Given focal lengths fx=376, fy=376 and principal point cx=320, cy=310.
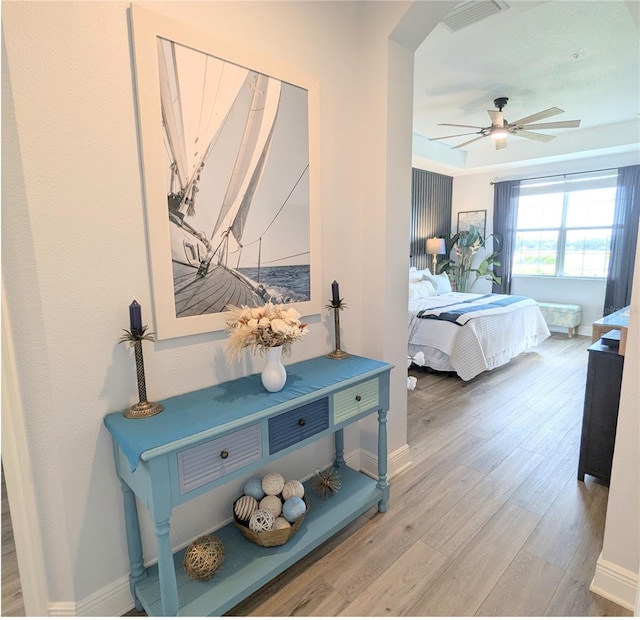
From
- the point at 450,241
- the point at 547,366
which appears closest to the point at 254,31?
the point at 547,366

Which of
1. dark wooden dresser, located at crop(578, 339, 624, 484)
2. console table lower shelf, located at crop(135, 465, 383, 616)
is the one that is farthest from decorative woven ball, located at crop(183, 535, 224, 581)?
dark wooden dresser, located at crop(578, 339, 624, 484)

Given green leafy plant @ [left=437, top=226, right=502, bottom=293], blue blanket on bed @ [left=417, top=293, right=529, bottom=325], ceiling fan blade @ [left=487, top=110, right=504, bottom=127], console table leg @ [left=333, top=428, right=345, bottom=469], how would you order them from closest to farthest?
console table leg @ [left=333, top=428, right=345, bottom=469] → ceiling fan blade @ [left=487, top=110, right=504, bottom=127] → blue blanket on bed @ [left=417, top=293, right=529, bottom=325] → green leafy plant @ [left=437, top=226, right=502, bottom=293]

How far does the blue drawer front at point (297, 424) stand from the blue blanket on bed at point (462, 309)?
8.64 ft

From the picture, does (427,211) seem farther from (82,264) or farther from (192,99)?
(82,264)

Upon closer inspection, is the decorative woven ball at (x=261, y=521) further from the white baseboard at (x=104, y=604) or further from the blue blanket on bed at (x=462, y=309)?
the blue blanket on bed at (x=462, y=309)

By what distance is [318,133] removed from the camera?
75.3 inches

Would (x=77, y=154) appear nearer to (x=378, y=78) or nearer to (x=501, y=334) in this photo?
(x=378, y=78)

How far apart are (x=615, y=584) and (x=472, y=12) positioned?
3144 millimetres

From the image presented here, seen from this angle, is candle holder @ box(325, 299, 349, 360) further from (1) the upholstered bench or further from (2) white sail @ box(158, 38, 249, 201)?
(1) the upholstered bench

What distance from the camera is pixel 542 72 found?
3367 millimetres

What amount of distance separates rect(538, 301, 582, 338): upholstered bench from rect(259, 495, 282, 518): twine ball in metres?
5.56

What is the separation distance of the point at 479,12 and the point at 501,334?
2933mm

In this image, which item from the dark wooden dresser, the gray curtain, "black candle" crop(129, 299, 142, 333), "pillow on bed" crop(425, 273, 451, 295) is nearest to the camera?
"black candle" crop(129, 299, 142, 333)

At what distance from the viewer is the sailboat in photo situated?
1451mm
